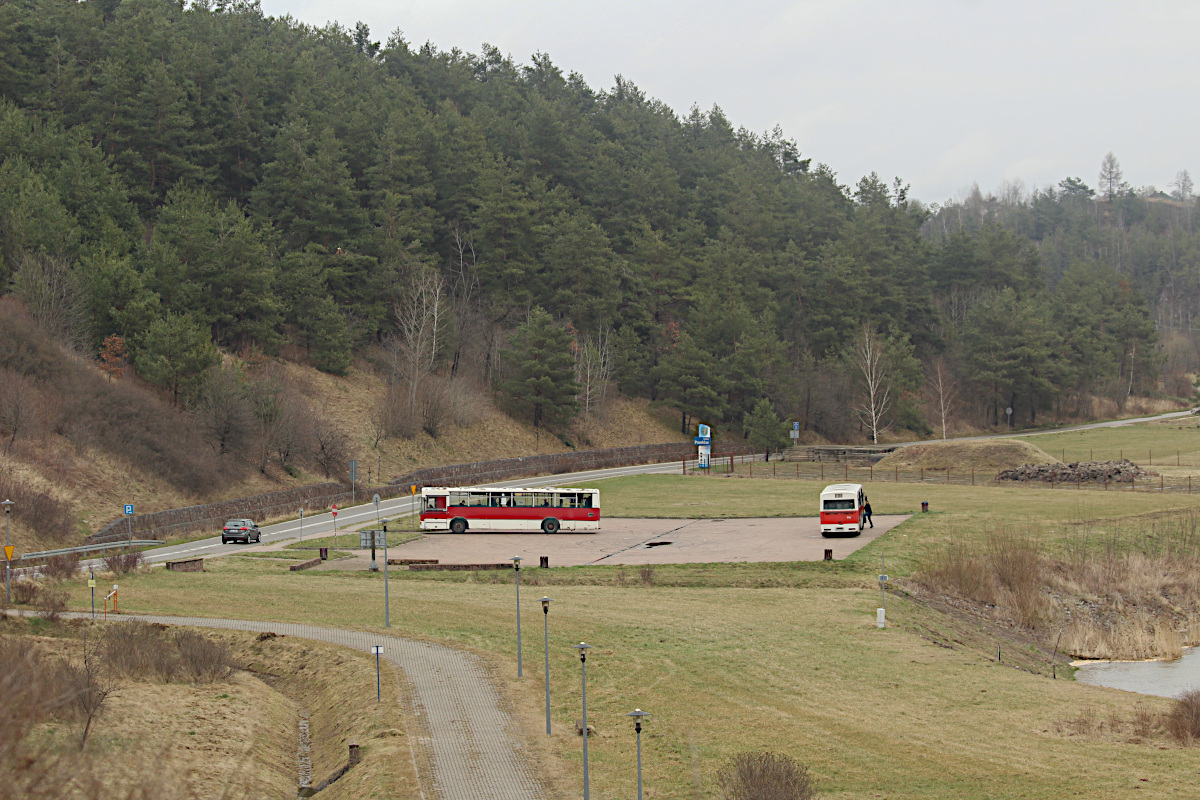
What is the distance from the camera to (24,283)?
195 ft

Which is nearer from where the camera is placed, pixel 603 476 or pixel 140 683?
pixel 140 683

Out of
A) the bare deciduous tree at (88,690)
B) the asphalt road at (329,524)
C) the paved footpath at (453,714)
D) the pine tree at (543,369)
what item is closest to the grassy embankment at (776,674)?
the paved footpath at (453,714)

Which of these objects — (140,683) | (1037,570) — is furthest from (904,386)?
(140,683)

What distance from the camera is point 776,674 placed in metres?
23.5

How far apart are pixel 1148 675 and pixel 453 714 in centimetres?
1974

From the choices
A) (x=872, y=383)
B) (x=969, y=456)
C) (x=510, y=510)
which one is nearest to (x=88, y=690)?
(x=510, y=510)

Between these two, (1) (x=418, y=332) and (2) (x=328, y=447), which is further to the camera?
(1) (x=418, y=332)

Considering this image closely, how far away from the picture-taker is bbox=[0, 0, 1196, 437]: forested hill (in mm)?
69188

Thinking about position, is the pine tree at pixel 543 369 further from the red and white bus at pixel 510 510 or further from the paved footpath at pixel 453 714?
the paved footpath at pixel 453 714

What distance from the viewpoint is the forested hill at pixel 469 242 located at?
6919cm

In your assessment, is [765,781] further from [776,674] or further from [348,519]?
[348,519]

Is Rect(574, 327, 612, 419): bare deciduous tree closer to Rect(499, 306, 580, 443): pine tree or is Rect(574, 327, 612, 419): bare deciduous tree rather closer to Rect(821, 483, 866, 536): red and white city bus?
Rect(499, 306, 580, 443): pine tree

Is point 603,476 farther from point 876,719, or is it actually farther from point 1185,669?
point 876,719

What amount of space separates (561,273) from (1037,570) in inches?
2627
